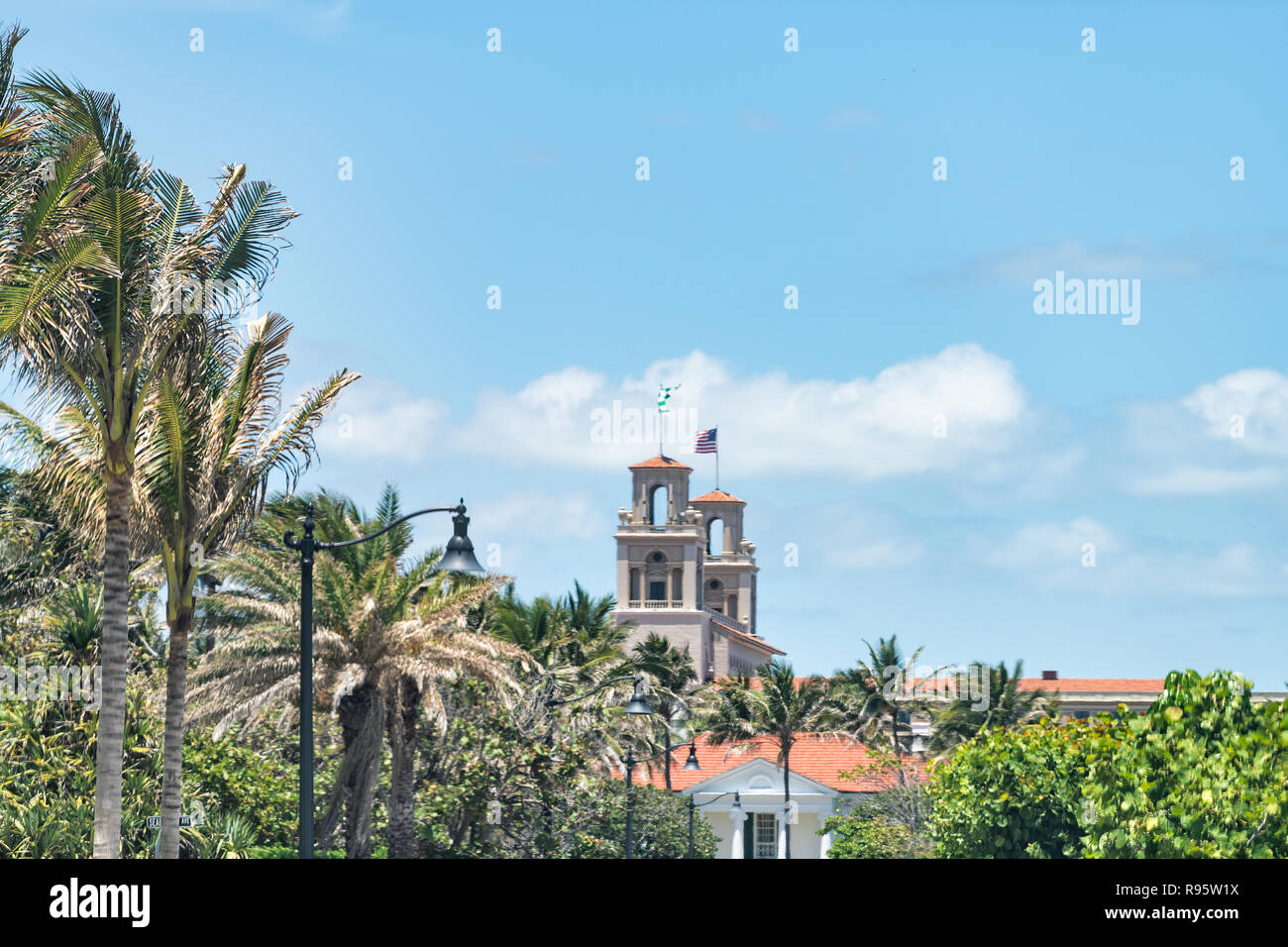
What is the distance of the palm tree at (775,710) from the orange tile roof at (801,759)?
6.22 feet

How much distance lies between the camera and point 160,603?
3378 cm

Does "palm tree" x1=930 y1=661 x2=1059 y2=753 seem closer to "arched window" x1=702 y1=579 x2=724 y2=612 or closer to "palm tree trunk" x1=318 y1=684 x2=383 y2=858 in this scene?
"palm tree trunk" x1=318 y1=684 x2=383 y2=858

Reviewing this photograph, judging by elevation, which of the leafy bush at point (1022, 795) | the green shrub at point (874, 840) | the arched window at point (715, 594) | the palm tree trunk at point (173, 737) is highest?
the arched window at point (715, 594)

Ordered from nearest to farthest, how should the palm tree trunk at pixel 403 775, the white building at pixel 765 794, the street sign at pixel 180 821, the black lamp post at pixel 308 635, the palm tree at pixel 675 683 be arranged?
the black lamp post at pixel 308 635 → the street sign at pixel 180 821 → the palm tree trunk at pixel 403 775 → the palm tree at pixel 675 683 → the white building at pixel 765 794

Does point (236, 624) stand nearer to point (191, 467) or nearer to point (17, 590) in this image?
point (17, 590)

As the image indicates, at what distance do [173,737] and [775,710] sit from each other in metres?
49.8

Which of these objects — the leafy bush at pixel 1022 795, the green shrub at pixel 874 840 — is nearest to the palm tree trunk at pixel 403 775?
the leafy bush at pixel 1022 795

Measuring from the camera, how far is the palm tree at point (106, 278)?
1709 cm

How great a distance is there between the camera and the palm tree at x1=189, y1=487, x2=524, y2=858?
30.6 metres

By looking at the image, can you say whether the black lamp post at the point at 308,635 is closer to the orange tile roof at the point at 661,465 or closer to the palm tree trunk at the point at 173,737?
the palm tree trunk at the point at 173,737

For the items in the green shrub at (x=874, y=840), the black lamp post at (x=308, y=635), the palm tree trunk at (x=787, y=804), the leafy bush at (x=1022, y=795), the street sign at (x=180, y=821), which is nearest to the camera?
the black lamp post at (x=308, y=635)

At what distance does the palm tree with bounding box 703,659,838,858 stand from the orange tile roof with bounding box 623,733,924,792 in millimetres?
1897
